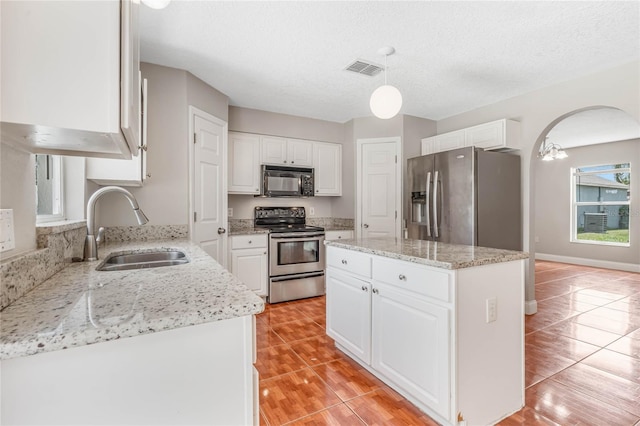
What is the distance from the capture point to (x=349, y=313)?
226cm

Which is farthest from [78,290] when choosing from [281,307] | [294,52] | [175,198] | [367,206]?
[367,206]

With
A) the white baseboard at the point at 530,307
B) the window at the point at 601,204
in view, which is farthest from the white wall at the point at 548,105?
the window at the point at 601,204

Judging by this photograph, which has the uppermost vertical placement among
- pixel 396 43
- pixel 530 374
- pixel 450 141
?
pixel 396 43

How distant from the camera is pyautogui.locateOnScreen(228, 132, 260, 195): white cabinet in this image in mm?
3777

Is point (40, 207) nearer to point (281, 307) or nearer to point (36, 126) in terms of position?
point (36, 126)

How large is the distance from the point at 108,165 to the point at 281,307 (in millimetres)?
2324

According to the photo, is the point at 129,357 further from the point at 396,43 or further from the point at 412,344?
the point at 396,43

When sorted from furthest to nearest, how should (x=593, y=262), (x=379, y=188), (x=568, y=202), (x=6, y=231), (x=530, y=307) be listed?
(x=568, y=202), (x=593, y=262), (x=379, y=188), (x=530, y=307), (x=6, y=231)

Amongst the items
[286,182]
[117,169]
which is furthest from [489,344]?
[286,182]

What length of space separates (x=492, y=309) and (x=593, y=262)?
621 centimetres

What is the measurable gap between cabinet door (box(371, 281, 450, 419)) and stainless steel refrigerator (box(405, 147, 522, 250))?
1703 mm

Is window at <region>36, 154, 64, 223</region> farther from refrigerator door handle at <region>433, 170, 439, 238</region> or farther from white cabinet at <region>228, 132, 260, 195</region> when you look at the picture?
refrigerator door handle at <region>433, 170, 439, 238</region>

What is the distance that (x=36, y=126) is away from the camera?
0.65m

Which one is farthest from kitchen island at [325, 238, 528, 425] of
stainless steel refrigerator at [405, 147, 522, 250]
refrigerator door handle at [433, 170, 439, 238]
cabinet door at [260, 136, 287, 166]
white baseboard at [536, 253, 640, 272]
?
white baseboard at [536, 253, 640, 272]
